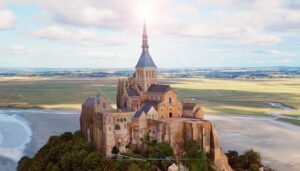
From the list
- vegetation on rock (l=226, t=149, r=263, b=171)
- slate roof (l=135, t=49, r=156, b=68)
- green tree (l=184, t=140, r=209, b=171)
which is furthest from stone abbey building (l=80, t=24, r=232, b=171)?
slate roof (l=135, t=49, r=156, b=68)

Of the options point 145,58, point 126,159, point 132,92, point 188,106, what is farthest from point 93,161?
point 145,58

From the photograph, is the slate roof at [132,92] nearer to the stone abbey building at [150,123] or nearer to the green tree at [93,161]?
the stone abbey building at [150,123]

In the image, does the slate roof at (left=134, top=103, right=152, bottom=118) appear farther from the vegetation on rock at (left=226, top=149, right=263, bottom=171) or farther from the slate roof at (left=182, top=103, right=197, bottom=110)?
the vegetation on rock at (left=226, top=149, right=263, bottom=171)

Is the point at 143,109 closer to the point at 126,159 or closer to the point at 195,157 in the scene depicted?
the point at 126,159

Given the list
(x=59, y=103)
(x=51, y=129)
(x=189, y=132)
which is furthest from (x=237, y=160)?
(x=59, y=103)

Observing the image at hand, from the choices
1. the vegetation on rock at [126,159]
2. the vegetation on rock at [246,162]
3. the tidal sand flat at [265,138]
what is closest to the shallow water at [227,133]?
the tidal sand flat at [265,138]
